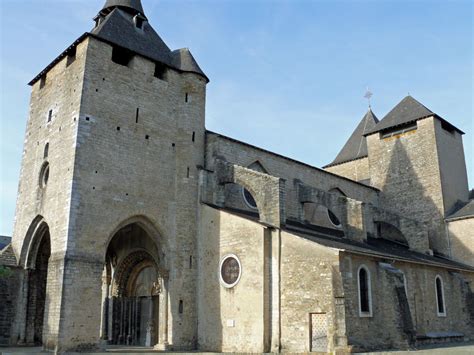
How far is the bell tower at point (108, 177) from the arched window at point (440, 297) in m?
10.3

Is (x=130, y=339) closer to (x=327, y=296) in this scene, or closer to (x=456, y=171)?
(x=327, y=296)

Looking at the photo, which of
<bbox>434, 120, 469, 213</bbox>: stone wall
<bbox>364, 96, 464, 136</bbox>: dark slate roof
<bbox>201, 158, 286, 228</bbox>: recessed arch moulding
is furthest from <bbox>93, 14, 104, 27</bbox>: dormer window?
<bbox>434, 120, 469, 213</bbox>: stone wall

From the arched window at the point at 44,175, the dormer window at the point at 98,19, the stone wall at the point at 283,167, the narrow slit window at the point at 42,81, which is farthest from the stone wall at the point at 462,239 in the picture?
the narrow slit window at the point at 42,81

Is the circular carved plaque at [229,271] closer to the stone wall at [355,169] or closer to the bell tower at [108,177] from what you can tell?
the bell tower at [108,177]

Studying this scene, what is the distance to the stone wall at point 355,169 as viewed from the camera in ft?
104

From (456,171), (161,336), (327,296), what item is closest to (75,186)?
(161,336)

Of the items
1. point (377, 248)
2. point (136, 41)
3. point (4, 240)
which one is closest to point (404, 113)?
point (377, 248)

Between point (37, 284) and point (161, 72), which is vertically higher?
point (161, 72)

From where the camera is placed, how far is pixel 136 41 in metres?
19.0

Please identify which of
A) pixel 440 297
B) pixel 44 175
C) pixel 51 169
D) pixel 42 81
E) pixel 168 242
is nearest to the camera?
pixel 51 169

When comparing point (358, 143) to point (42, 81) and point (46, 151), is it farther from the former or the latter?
point (46, 151)

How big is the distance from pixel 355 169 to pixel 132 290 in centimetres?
1817

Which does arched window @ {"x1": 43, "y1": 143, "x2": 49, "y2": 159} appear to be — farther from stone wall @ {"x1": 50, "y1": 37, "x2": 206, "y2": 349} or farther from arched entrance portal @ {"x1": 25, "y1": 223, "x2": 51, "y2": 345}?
stone wall @ {"x1": 50, "y1": 37, "x2": 206, "y2": 349}

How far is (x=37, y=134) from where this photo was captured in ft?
62.3
